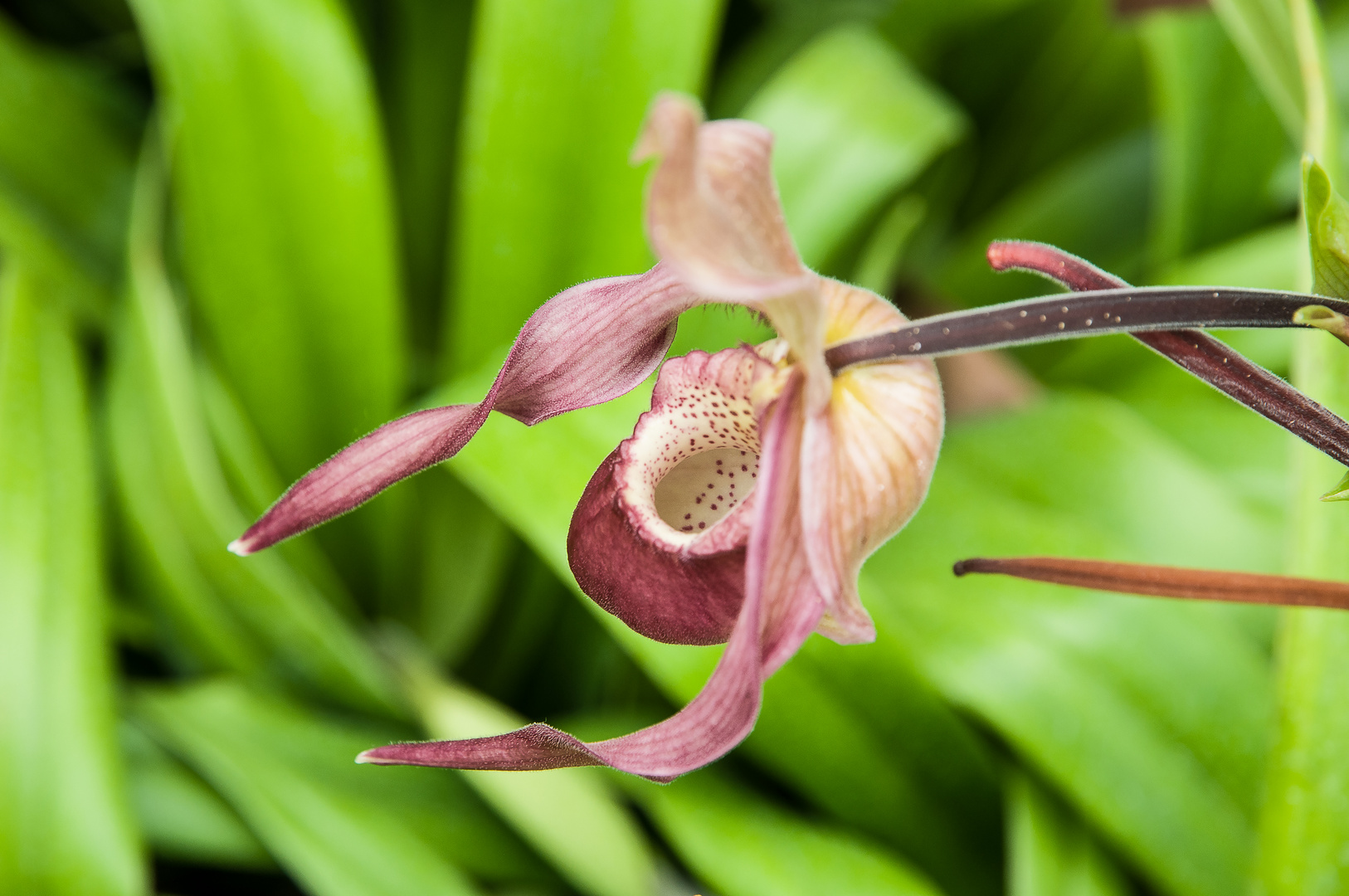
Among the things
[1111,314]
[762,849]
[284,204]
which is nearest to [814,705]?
[762,849]

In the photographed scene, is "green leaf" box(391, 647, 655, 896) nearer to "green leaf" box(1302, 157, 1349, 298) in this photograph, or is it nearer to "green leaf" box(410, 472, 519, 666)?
"green leaf" box(410, 472, 519, 666)

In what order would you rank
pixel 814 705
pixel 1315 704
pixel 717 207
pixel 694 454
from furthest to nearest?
pixel 814 705, pixel 1315 704, pixel 694 454, pixel 717 207

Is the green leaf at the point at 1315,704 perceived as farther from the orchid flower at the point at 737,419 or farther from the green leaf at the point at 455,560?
the green leaf at the point at 455,560

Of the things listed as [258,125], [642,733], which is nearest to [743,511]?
[642,733]

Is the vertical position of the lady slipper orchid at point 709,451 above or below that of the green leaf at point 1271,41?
below

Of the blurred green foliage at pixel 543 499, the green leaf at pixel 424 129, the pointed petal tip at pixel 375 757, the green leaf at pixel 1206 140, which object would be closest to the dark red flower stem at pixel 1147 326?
the pointed petal tip at pixel 375 757

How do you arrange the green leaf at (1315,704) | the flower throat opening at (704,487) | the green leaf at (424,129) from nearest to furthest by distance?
the flower throat opening at (704,487) < the green leaf at (1315,704) < the green leaf at (424,129)

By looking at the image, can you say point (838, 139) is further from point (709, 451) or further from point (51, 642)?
point (51, 642)
